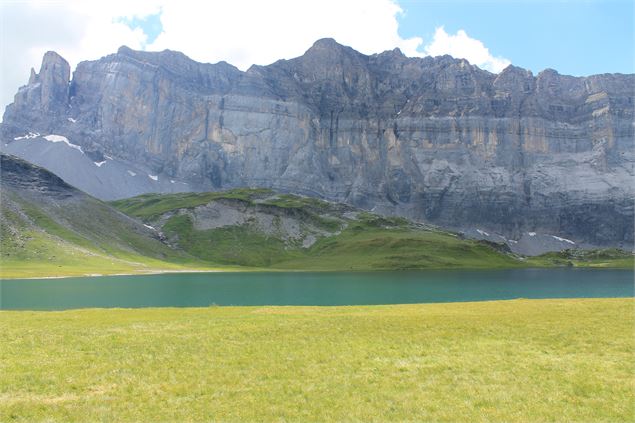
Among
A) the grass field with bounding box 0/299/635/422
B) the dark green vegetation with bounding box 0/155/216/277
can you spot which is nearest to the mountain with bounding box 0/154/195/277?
the dark green vegetation with bounding box 0/155/216/277

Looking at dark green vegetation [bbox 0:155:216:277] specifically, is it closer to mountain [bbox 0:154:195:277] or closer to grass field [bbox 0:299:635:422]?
mountain [bbox 0:154:195:277]

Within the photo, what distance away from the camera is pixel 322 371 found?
73.6 ft

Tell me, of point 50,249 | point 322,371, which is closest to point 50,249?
point 50,249

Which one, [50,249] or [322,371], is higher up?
[322,371]

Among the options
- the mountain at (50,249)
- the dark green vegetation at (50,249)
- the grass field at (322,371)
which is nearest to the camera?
the grass field at (322,371)

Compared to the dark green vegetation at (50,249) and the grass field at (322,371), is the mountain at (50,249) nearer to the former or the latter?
the dark green vegetation at (50,249)

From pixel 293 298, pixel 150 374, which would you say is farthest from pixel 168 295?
pixel 150 374

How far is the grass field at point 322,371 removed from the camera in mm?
17547

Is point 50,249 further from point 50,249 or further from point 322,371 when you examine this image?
point 322,371

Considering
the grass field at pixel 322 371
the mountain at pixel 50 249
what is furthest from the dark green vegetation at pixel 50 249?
the grass field at pixel 322 371

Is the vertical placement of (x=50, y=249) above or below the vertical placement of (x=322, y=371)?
below

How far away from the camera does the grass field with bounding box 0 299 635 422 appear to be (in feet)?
57.6

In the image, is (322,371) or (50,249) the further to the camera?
(50,249)

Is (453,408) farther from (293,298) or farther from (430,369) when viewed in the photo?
(293,298)
